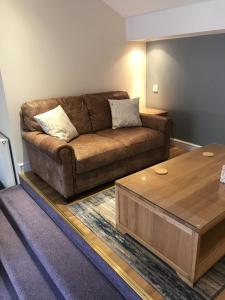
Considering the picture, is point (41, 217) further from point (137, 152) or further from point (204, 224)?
point (204, 224)

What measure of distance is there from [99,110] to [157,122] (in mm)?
788

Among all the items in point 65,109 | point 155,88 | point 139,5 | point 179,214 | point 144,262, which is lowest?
point 144,262

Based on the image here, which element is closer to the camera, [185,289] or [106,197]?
[185,289]

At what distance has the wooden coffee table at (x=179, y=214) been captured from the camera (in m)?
1.49

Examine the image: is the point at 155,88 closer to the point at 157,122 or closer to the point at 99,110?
the point at 157,122

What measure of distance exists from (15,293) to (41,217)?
68cm

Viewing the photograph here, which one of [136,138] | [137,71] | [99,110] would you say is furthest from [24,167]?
[137,71]

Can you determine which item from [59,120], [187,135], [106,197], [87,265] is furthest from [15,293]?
[187,135]

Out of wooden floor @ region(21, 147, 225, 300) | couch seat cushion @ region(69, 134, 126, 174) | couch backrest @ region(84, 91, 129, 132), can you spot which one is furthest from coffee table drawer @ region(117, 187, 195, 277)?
couch backrest @ region(84, 91, 129, 132)

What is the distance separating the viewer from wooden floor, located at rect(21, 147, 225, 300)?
1.50 m

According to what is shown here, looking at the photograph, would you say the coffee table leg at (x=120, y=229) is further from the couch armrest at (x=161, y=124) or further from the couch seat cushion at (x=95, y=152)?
the couch armrest at (x=161, y=124)

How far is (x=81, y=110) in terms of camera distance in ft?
10.2

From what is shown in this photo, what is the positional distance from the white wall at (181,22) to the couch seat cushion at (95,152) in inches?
60.9

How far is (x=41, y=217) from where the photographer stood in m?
2.34
